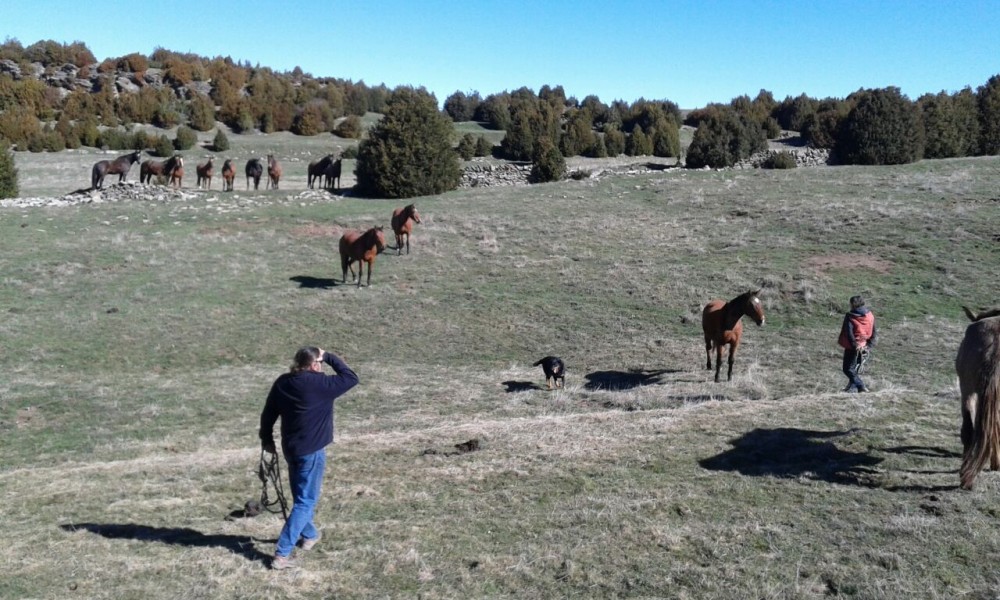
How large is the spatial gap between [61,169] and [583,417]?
140ft

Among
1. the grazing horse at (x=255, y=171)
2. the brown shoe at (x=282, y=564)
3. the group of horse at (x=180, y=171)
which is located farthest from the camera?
the grazing horse at (x=255, y=171)

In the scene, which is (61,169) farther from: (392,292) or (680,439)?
(680,439)

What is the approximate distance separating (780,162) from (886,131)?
5460mm

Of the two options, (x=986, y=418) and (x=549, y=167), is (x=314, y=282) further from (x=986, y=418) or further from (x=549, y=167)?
(x=549, y=167)

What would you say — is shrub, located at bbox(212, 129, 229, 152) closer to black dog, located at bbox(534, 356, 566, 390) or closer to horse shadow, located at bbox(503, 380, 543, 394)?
horse shadow, located at bbox(503, 380, 543, 394)

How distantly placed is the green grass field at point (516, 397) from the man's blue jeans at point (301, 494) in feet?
0.81

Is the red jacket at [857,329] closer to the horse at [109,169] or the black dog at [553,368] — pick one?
the black dog at [553,368]

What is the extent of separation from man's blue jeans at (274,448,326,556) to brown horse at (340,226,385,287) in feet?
46.0

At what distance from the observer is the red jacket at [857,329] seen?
11266 mm

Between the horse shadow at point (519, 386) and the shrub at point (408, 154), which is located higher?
the shrub at point (408, 154)

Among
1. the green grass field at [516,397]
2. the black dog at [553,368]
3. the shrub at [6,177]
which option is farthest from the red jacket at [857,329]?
the shrub at [6,177]

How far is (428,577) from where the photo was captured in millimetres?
5355

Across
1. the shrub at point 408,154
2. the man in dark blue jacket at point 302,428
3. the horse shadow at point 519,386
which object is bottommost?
the horse shadow at point 519,386

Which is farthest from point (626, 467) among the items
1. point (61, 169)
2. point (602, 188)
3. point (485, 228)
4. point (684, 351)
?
point (61, 169)
